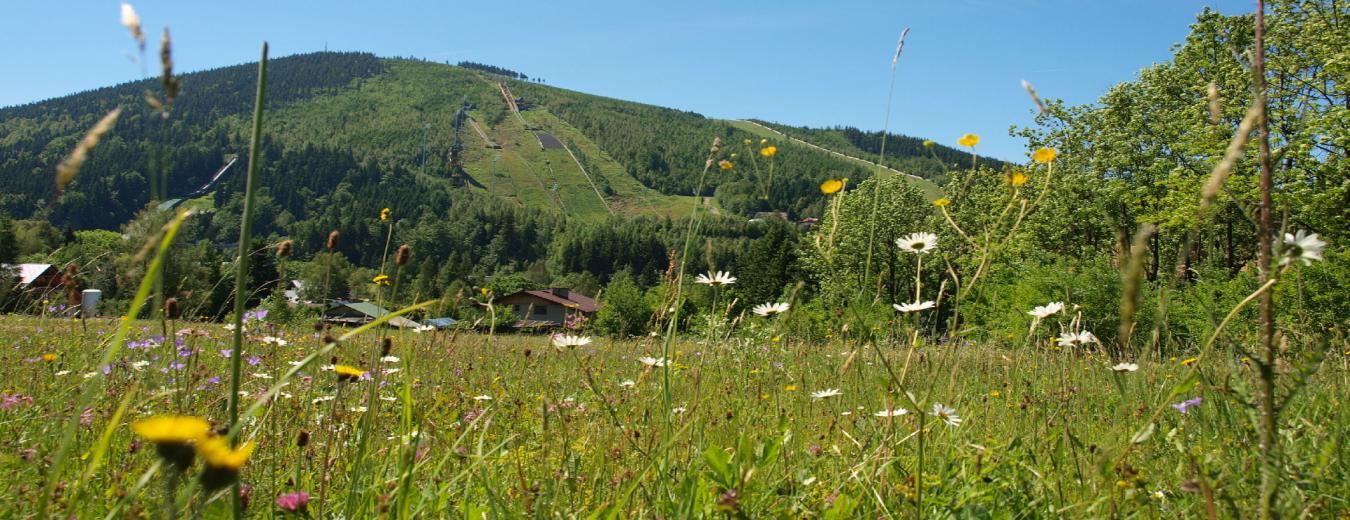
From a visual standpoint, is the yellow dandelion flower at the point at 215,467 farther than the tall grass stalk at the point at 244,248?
No

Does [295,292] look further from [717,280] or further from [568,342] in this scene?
[717,280]

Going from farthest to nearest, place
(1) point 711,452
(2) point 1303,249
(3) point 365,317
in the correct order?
1. (3) point 365,317
2. (1) point 711,452
3. (2) point 1303,249

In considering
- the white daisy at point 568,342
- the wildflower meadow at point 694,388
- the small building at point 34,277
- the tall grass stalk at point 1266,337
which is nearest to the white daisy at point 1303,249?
the wildflower meadow at point 694,388

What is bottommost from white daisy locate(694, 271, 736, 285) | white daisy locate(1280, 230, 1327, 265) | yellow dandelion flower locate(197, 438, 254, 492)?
white daisy locate(694, 271, 736, 285)

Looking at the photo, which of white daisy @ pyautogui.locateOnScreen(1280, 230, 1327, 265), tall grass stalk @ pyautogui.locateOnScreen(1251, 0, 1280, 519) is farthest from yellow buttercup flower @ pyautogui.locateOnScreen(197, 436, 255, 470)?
white daisy @ pyautogui.locateOnScreen(1280, 230, 1327, 265)

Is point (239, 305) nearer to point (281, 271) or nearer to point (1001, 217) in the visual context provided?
point (1001, 217)

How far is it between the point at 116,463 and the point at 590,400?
1977 millimetres

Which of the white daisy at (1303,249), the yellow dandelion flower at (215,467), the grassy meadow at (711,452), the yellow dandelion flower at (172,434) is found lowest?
the grassy meadow at (711,452)

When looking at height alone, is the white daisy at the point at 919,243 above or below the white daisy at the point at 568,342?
above

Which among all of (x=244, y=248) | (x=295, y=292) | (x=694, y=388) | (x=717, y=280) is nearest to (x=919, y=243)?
(x=717, y=280)

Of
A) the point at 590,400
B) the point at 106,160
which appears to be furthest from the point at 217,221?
the point at 590,400

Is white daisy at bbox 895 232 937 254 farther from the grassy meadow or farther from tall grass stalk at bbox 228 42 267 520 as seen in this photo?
tall grass stalk at bbox 228 42 267 520

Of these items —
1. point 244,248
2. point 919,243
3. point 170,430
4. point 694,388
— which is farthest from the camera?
point 694,388

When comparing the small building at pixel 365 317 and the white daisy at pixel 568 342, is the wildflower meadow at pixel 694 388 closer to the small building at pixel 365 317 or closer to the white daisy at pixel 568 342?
the small building at pixel 365 317
